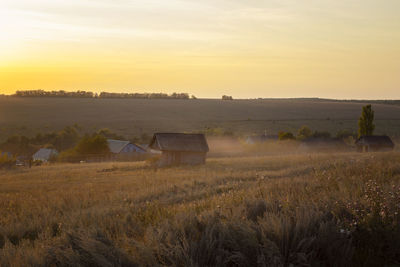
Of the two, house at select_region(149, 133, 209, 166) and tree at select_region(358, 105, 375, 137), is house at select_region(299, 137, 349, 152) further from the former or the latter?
house at select_region(149, 133, 209, 166)

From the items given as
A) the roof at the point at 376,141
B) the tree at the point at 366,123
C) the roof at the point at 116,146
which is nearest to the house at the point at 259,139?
the tree at the point at 366,123

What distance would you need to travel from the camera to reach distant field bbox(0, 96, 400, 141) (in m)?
100

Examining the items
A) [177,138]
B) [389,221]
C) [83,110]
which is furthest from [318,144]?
[83,110]

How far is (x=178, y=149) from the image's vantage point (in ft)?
127

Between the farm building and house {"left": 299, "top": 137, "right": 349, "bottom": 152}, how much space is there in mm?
24732

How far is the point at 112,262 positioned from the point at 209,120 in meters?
117

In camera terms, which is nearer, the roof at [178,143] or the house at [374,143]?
the roof at [178,143]

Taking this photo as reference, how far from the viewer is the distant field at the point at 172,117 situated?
100m

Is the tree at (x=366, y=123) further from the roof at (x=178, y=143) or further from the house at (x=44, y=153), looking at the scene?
the house at (x=44, y=153)

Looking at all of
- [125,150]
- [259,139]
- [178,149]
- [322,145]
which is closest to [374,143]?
[322,145]

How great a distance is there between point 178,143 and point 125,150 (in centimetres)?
1954

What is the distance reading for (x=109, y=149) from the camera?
5638cm

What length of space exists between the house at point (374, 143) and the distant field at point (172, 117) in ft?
133

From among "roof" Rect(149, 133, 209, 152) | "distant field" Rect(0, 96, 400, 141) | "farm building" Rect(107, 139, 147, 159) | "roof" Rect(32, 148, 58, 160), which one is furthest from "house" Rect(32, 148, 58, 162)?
"distant field" Rect(0, 96, 400, 141)
